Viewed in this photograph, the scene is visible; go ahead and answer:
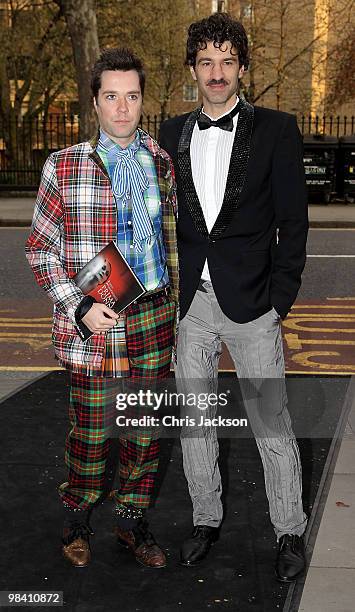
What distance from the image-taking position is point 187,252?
3154 millimetres

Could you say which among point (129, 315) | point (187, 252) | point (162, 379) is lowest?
point (162, 379)

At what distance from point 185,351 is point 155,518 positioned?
3.08 ft

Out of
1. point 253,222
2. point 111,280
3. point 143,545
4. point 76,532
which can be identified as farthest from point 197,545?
point 253,222

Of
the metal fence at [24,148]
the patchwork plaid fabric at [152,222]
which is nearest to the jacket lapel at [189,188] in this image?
the patchwork plaid fabric at [152,222]

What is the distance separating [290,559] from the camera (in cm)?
316

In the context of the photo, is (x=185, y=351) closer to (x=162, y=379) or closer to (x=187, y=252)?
(x=162, y=379)

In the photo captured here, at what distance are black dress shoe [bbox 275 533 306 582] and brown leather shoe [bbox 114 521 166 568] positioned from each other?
45 centimetres

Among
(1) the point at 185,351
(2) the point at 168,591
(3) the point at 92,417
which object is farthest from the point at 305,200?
(2) the point at 168,591

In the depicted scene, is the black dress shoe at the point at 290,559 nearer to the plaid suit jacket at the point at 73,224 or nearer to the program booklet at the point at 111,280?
the plaid suit jacket at the point at 73,224

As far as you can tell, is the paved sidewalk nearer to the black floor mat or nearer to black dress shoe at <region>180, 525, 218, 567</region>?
the black floor mat

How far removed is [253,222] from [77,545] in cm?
144

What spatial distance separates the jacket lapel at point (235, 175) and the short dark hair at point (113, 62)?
1.41ft

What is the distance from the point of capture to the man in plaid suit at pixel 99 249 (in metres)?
2.93

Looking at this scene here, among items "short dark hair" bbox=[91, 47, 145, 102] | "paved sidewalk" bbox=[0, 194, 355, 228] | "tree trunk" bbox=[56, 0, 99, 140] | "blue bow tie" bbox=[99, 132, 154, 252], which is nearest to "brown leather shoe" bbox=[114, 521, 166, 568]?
"blue bow tie" bbox=[99, 132, 154, 252]
